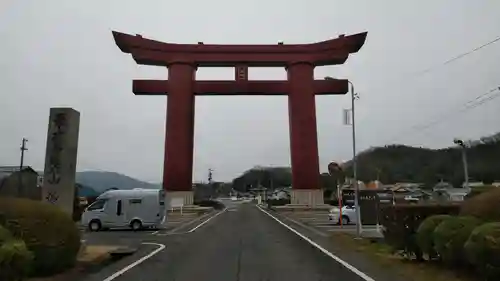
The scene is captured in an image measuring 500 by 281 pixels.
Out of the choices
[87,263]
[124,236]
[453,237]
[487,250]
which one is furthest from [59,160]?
[487,250]

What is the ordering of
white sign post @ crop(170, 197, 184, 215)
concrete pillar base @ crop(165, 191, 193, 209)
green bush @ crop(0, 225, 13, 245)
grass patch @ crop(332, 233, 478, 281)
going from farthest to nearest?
concrete pillar base @ crop(165, 191, 193, 209) → white sign post @ crop(170, 197, 184, 215) → grass patch @ crop(332, 233, 478, 281) → green bush @ crop(0, 225, 13, 245)

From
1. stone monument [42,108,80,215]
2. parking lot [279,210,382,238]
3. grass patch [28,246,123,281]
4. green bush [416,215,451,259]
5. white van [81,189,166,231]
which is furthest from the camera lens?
white van [81,189,166,231]

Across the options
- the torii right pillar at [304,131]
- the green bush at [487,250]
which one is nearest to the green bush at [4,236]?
the green bush at [487,250]

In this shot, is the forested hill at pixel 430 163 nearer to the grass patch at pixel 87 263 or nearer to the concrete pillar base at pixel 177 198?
the concrete pillar base at pixel 177 198

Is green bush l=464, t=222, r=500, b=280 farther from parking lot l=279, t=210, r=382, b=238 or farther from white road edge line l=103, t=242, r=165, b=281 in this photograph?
parking lot l=279, t=210, r=382, b=238

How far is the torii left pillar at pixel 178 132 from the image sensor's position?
167 feet

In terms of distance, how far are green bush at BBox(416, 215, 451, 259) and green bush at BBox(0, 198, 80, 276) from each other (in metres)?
8.34

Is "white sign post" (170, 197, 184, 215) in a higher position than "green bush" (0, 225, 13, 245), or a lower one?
higher

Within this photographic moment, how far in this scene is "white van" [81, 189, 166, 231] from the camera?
2830 cm

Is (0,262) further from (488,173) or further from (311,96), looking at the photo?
(488,173)

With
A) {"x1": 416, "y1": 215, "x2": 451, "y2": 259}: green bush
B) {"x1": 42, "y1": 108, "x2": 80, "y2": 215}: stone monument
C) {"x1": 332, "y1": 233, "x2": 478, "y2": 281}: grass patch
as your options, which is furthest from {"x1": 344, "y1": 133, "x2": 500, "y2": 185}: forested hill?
{"x1": 416, "y1": 215, "x2": 451, "y2": 259}: green bush

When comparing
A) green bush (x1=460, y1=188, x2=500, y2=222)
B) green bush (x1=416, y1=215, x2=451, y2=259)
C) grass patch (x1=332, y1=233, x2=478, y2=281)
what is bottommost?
grass patch (x1=332, y1=233, x2=478, y2=281)

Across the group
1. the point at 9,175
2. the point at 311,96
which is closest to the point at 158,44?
the point at 311,96

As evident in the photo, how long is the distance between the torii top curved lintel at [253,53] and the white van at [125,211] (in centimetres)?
2491
